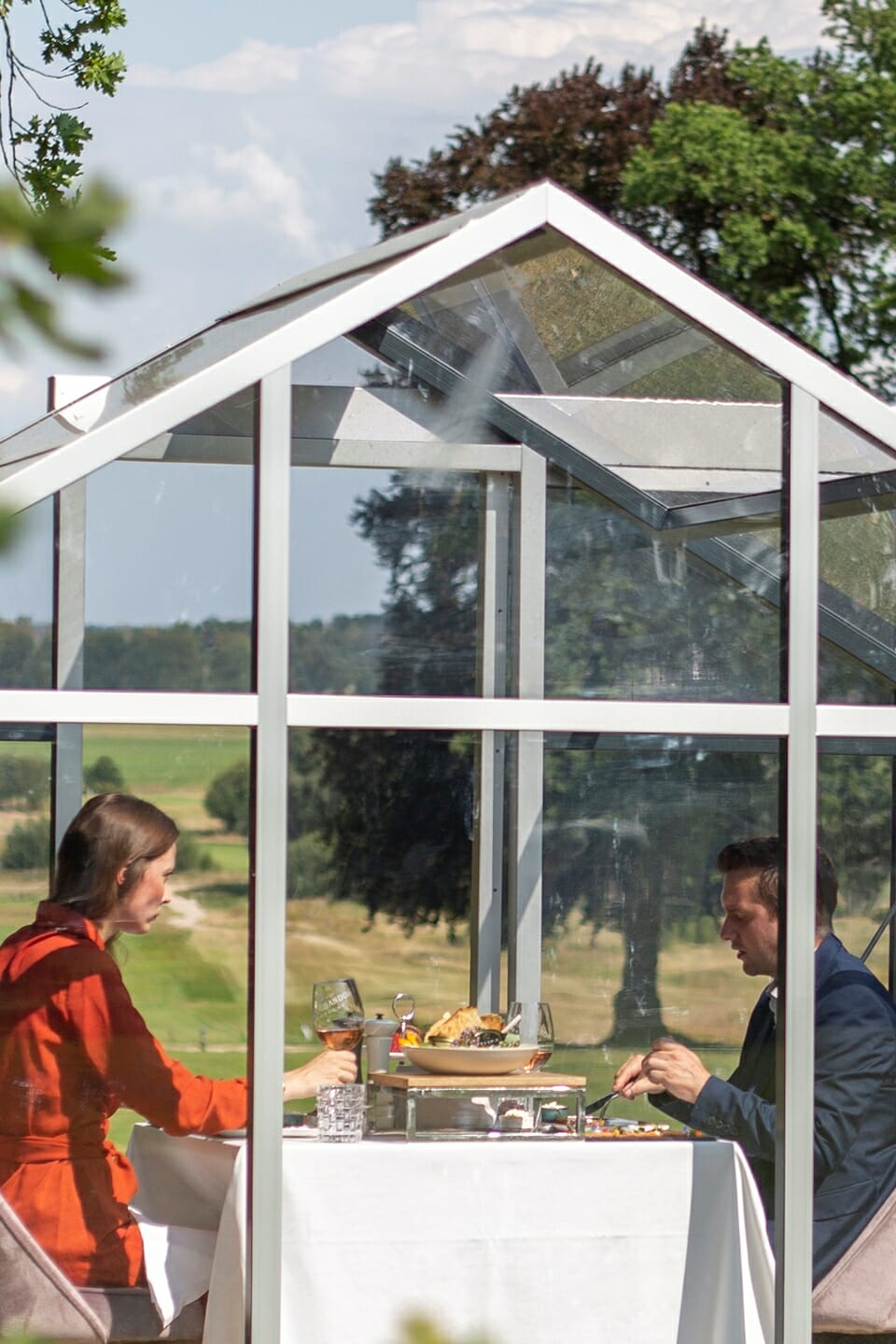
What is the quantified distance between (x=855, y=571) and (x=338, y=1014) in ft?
4.61

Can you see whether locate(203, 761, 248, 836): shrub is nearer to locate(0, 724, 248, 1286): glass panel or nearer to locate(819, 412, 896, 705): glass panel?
locate(0, 724, 248, 1286): glass panel

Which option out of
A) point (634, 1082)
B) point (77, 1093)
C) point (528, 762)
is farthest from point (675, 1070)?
point (77, 1093)

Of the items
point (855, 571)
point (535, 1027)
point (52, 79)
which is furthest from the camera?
point (52, 79)

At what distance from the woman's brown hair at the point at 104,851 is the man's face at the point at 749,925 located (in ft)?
3.98

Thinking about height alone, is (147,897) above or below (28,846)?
below

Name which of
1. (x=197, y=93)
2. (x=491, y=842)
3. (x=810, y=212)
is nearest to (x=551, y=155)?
(x=810, y=212)

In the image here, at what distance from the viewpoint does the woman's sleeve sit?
3.36 meters

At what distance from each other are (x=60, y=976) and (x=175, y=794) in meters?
0.42

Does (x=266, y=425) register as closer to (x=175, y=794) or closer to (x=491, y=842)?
(x=175, y=794)

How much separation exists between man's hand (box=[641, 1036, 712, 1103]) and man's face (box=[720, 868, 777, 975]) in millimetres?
230

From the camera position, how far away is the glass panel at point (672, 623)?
3.59 metres

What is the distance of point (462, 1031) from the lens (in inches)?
150

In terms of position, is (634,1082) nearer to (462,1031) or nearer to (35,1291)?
(462,1031)

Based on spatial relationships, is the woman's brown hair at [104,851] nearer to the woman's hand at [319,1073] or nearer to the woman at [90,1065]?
the woman at [90,1065]
